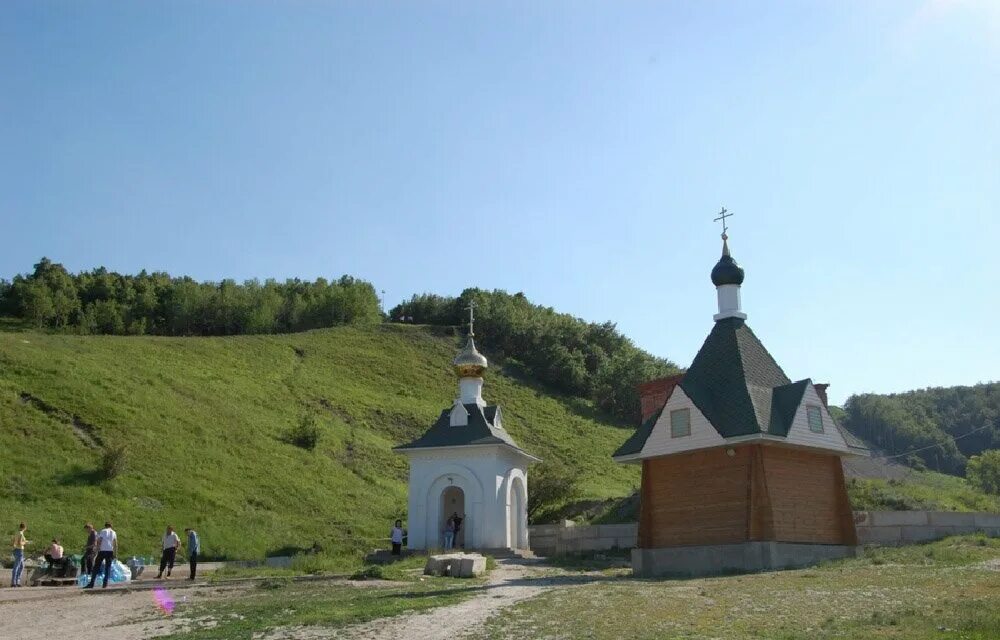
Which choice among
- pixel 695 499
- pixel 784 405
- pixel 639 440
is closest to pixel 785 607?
pixel 695 499

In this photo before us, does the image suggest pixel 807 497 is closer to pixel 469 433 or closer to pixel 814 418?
pixel 814 418

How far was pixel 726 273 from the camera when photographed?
75.2ft

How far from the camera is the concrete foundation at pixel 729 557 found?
18.7 metres

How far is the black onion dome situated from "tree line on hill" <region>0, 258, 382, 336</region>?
57.7 m

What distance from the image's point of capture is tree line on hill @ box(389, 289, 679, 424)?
71.8 metres

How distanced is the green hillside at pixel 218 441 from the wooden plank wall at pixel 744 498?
12392 millimetres

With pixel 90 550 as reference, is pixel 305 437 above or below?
above

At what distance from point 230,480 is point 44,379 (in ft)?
29.9

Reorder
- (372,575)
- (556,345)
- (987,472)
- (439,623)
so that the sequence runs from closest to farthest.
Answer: (439,623), (372,575), (987,472), (556,345)

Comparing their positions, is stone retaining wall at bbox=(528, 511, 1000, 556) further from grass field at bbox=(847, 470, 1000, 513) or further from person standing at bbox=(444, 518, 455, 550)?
person standing at bbox=(444, 518, 455, 550)

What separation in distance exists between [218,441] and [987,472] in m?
36.3

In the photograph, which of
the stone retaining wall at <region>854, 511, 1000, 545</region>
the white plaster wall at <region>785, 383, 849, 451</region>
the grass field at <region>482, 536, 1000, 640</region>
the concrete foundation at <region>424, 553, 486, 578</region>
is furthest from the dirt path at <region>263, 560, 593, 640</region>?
the stone retaining wall at <region>854, 511, 1000, 545</region>

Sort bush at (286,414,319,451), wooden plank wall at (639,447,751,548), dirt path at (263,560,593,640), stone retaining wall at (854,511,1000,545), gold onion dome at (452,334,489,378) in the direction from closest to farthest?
dirt path at (263,560,593,640), wooden plank wall at (639,447,751,548), stone retaining wall at (854,511,1000,545), gold onion dome at (452,334,489,378), bush at (286,414,319,451)

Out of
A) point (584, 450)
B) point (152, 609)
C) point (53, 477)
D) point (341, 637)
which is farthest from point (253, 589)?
point (584, 450)
